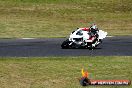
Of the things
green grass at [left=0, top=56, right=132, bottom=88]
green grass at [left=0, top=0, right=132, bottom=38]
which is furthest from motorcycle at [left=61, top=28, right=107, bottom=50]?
green grass at [left=0, top=0, right=132, bottom=38]

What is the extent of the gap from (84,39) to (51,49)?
7.79ft

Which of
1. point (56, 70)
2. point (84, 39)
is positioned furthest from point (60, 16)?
point (56, 70)

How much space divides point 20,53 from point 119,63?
23.6 ft

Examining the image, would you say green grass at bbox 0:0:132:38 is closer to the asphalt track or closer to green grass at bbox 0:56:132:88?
the asphalt track

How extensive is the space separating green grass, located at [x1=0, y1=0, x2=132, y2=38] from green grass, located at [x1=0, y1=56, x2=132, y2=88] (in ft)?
54.4

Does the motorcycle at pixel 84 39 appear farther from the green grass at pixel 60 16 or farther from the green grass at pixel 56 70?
the green grass at pixel 60 16

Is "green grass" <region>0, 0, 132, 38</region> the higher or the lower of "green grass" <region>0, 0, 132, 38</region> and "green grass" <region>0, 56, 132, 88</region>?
the lower

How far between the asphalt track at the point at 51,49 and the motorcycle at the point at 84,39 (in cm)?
54

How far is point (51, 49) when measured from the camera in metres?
27.3

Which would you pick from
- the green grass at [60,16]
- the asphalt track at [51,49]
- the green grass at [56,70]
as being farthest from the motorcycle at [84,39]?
the green grass at [60,16]

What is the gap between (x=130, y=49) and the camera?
27.7 metres

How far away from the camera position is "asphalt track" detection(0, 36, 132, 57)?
991 inches

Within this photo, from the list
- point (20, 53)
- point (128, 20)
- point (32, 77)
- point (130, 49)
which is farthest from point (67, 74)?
point (128, 20)

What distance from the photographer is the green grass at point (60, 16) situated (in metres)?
41.9
